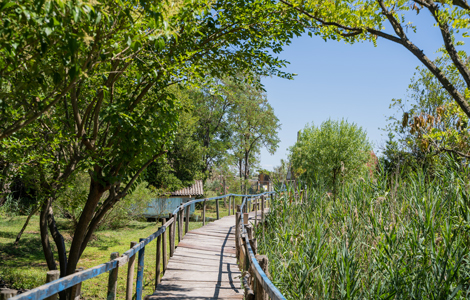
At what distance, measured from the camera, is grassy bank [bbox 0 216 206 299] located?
31.1 feet

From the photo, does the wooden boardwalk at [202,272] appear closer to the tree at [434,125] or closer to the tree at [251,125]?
the tree at [434,125]

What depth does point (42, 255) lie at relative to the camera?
42.8 feet

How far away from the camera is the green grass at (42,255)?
9.48 m

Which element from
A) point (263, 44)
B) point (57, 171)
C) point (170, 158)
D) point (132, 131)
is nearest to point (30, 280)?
point (57, 171)

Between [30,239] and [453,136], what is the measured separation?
15.0 meters

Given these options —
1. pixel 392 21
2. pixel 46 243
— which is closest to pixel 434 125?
pixel 392 21

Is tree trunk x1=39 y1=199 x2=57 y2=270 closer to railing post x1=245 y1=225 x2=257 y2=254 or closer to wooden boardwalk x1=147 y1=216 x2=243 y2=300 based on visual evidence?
wooden boardwalk x1=147 y1=216 x2=243 y2=300

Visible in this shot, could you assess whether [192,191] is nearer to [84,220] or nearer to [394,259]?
[84,220]

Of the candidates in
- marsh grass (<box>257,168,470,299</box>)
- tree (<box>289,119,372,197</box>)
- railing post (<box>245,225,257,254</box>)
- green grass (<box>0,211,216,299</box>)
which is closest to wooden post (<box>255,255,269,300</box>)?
marsh grass (<box>257,168,470,299</box>)

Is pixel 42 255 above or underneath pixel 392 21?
underneath

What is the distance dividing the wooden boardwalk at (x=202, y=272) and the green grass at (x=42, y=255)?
0.80m

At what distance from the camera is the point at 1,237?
14648 millimetres

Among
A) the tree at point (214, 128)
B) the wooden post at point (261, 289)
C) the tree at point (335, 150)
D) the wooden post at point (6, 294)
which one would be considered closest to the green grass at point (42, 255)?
the wooden post at point (261, 289)

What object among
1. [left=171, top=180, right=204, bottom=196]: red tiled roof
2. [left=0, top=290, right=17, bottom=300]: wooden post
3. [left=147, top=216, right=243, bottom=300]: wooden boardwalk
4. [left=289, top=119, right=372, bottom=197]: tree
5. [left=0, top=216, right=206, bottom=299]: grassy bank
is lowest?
[left=0, top=216, right=206, bottom=299]: grassy bank
